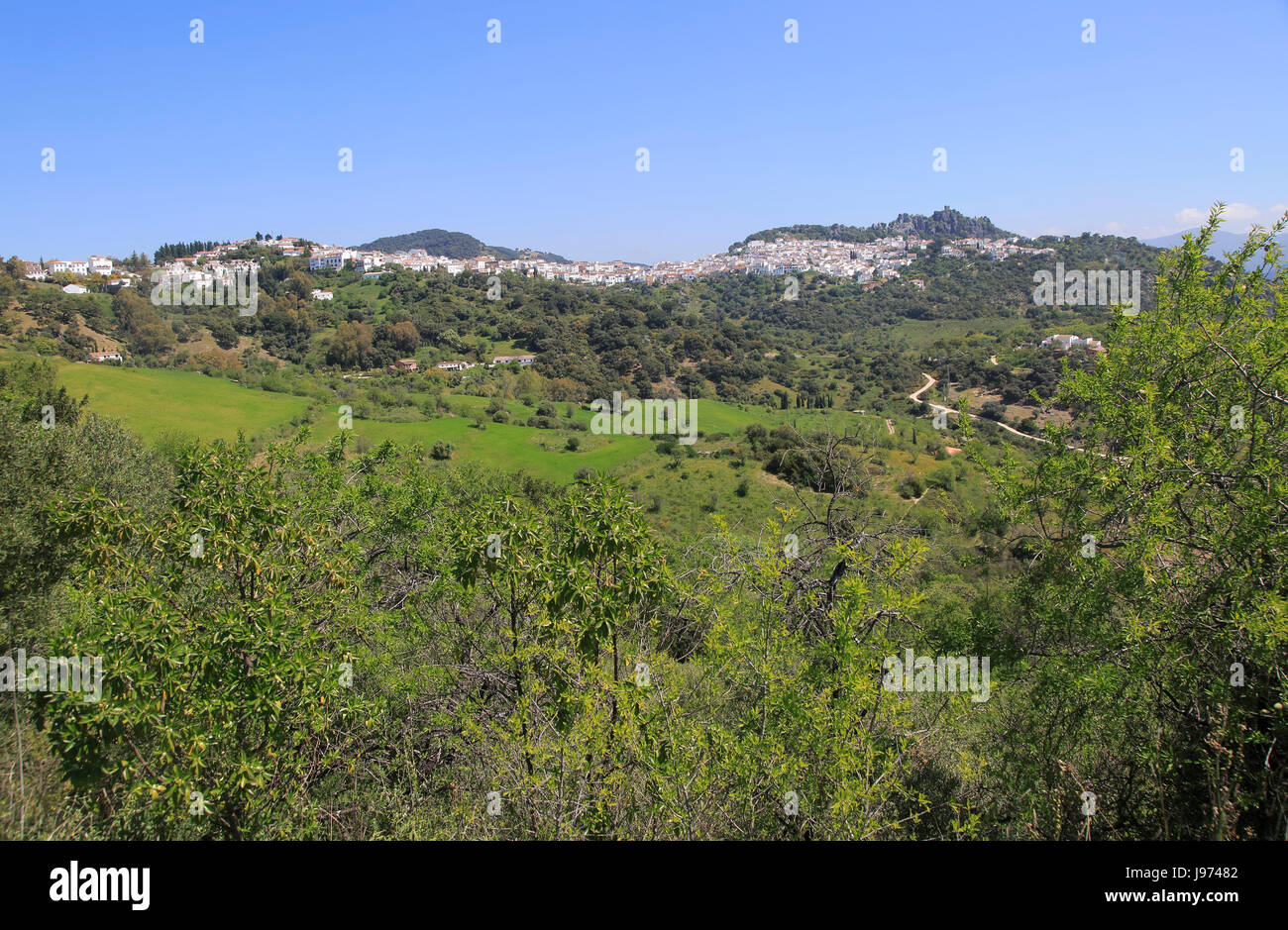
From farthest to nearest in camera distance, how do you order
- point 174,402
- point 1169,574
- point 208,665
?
point 174,402 < point 1169,574 < point 208,665

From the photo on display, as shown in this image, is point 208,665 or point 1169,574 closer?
point 208,665

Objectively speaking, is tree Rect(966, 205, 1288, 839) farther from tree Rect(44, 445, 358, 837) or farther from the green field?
the green field

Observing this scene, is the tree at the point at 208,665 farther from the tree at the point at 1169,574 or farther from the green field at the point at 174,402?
the green field at the point at 174,402

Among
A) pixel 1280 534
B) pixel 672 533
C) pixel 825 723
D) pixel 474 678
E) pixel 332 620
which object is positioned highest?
pixel 1280 534

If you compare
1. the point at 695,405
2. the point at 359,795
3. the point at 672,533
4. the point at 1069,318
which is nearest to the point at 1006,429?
the point at 695,405

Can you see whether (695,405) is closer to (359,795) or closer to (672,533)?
(672,533)

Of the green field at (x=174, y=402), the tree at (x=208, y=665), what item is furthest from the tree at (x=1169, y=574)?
the green field at (x=174, y=402)

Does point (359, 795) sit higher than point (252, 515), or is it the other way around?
point (252, 515)

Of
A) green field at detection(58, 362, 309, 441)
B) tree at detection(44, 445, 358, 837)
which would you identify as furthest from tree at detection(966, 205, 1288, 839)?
green field at detection(58, 362, 309, 441)

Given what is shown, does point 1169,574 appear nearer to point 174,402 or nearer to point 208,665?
point 208,665

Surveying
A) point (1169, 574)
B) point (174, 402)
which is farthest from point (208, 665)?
point (174, 402)

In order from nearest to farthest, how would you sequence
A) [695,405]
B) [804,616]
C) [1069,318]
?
[804,616]
[695,405]
[1069,318]
